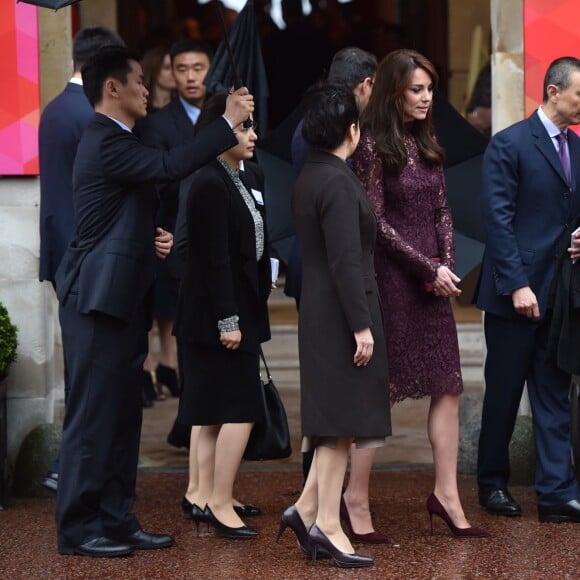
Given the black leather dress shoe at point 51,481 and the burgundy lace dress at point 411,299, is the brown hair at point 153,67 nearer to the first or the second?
the black leather dress shoe at point 51,481

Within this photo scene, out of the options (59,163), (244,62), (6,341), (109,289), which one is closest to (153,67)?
(244,62)

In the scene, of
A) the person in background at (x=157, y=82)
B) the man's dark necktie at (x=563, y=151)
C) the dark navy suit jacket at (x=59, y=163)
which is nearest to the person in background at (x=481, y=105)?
the person in background at (x=157, y=82)

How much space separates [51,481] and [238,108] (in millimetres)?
2241

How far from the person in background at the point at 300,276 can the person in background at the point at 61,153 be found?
967 mm

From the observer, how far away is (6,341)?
270 inches

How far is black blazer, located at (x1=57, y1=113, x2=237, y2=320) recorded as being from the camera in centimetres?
559

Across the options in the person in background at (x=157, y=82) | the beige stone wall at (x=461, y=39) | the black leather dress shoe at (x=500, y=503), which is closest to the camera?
the black leather dress shoe at (x=500, y=503)

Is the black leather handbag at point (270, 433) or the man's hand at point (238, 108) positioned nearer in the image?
the man's hand at point (238, 108)

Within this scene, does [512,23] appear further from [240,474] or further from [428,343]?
[240,474]

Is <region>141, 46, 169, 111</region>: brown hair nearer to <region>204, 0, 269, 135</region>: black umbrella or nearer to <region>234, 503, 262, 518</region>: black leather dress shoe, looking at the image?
<region>204, 0, 269, 135</region>: black umbrella

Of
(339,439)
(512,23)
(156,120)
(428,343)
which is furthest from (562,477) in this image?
(156,120)

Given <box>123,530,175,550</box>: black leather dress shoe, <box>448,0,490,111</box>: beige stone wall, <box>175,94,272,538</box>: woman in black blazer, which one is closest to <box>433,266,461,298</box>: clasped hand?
<box>175,94,272,538</box>: woman in black blazer

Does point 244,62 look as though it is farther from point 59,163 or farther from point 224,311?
point 224,311

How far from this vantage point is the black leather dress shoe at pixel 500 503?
6469 millimetres
